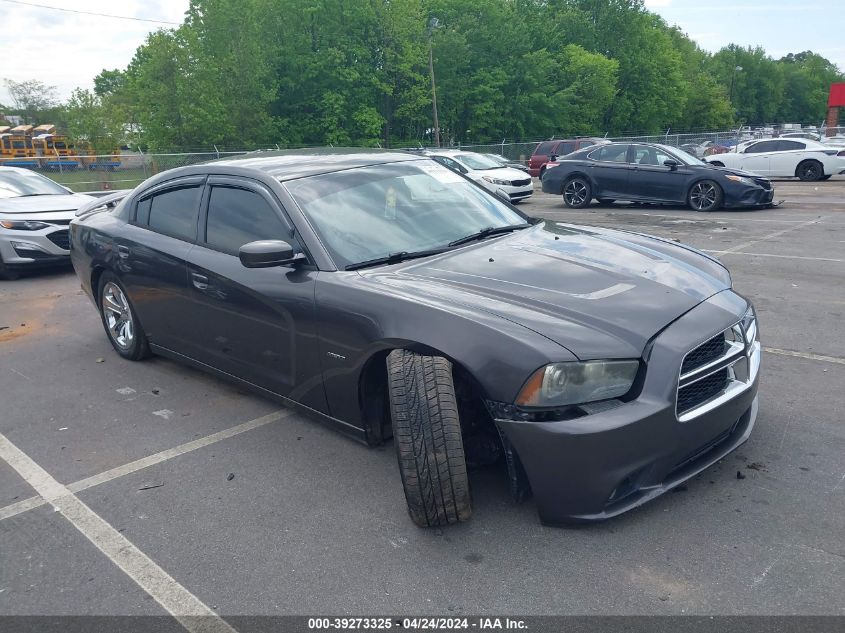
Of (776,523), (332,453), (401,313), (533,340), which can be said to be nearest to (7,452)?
(332,453)

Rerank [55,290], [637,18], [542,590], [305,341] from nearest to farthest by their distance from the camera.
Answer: [542,590] < [305,341] < [55,290] < [637,18]

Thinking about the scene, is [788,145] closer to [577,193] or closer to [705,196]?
[705,196]

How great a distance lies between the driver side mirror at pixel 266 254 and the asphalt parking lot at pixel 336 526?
108cm

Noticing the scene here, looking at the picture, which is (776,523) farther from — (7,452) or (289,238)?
(7,452)

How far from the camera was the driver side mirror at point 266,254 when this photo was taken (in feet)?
11.6

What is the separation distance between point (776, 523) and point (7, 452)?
161 inches

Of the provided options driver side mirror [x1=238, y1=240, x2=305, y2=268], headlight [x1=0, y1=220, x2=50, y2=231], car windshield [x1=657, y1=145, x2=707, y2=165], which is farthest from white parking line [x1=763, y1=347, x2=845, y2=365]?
car windshield [x1=657, y1=145, x2=707, y2=165]

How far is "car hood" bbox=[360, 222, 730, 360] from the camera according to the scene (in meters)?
2.89

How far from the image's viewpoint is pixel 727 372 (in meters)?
3.09

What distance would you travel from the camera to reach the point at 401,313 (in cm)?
319

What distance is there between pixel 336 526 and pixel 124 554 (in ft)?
2.97

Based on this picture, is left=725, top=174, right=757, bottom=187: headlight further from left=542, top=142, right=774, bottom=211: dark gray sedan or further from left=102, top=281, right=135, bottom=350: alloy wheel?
left=102, top=281, right=135, bottom=350: alloy wheel

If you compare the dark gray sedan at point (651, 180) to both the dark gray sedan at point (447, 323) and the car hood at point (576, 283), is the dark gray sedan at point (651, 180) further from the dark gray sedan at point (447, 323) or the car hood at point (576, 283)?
the car hood at point (576, 283)

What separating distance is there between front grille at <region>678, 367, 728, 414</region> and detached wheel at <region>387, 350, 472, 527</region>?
3.02 ft
